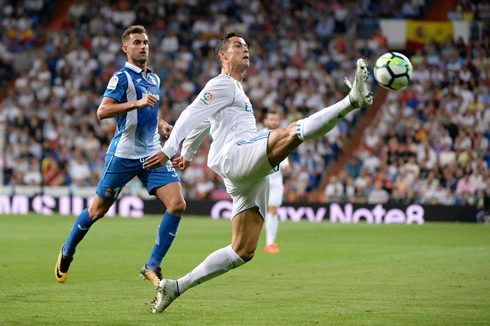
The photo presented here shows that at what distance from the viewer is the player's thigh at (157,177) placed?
827 cm

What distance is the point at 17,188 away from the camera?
23844 mm

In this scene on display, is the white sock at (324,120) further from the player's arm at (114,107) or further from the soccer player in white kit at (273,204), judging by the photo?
the soccer player in white kit at (273,204)

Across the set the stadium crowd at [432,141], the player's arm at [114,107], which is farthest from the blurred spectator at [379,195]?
the player's arm at [114,107]

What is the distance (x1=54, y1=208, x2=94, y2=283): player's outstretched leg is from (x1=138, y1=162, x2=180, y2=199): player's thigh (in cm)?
77

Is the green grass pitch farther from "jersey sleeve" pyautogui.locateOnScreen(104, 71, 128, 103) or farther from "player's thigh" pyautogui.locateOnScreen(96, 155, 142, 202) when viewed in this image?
"jersey sleeve" pyautogui.locateOnScreen(104, 71, 128, 103)

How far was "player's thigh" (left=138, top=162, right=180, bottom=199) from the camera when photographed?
8.27 metres

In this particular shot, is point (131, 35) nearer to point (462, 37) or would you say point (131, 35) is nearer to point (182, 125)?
point (182, 125)

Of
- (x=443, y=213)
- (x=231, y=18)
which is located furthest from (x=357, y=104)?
(x=231, y=18)

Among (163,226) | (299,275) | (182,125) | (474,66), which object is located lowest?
(299,275)

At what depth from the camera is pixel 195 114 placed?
671 cm

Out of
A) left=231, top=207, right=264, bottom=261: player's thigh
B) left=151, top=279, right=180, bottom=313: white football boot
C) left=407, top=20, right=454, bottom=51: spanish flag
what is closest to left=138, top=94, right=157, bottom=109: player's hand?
left=231, top=207, right=264, bottom=261: player's thigh

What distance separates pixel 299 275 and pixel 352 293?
1754 mm

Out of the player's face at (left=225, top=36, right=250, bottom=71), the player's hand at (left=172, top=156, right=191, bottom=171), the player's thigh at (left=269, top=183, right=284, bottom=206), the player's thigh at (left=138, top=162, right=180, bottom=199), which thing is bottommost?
the player's thigh at (left=269, top=183, right=284, bottom=206)

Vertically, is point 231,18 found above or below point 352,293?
above
